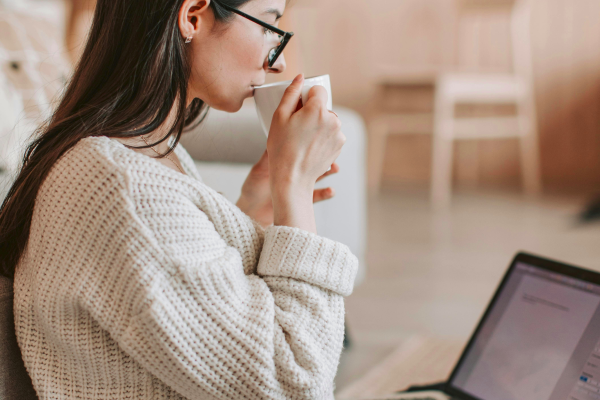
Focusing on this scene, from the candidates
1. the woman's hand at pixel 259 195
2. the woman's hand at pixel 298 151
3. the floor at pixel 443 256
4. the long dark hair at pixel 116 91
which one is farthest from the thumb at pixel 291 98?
the floor at pixel 443 256

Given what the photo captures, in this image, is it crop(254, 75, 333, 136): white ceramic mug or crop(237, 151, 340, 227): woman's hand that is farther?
crop(237, 151, 340, 227): woman's hand

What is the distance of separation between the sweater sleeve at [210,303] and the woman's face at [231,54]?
20cm

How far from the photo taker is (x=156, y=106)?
592 millimetres

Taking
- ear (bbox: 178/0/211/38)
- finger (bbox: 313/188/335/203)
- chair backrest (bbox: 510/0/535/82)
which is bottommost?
finger (bbox: 313/188/335/203)

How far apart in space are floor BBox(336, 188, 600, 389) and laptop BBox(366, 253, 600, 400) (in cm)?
49

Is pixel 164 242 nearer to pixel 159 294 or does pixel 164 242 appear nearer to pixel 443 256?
pixel 159 294

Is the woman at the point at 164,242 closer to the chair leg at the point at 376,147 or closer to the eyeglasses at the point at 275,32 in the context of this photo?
the eyeglasses at the point at 275,32

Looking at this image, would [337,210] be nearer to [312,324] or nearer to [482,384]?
[482,384]

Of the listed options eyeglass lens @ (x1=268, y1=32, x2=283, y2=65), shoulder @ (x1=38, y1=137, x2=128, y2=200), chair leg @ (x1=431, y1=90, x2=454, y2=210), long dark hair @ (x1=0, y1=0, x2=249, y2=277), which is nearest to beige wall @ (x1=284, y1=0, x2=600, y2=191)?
chair leg @ (x1=431, y1=90, x2=454, y2=210)

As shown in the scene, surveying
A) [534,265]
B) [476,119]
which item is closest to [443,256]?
[534,265]

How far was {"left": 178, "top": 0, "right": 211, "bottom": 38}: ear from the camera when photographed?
582 millimetres

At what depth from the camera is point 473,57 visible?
3209 mm

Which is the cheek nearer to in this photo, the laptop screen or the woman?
the woman

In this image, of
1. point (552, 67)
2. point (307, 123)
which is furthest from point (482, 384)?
point (552, 67)
